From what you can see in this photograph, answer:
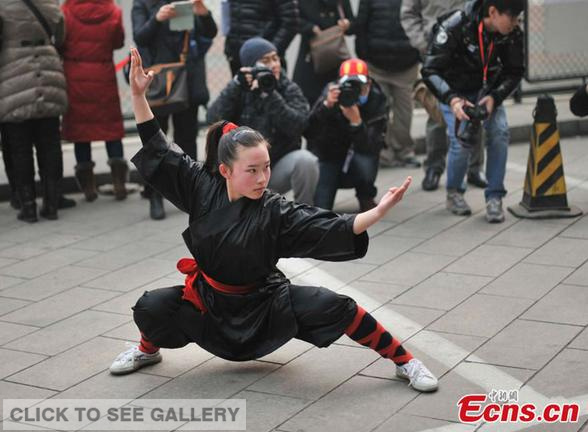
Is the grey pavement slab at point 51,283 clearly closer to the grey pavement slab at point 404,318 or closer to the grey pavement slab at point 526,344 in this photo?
the grey pavement slab at point 404,318

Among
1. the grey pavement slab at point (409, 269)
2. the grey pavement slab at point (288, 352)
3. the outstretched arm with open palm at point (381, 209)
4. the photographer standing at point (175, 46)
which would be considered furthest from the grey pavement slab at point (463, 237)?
the outstretched arm with open palm at point (381, 209)

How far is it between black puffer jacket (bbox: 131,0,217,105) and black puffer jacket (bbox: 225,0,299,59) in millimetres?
516

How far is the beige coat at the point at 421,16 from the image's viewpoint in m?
8.40

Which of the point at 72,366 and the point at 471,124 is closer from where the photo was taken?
the point at 72,366

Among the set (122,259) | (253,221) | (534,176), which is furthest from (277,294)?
(534,176)

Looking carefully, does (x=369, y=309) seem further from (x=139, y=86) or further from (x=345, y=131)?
(x=345, y=131)

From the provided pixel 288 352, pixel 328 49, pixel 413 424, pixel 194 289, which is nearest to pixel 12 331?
pixel 194 289

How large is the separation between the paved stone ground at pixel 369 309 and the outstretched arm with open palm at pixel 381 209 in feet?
2.36

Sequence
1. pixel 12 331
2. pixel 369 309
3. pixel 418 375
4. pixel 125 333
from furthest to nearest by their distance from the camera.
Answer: pixel 369 309 → pixel 12 331 → pixel 125 333 → pixel 418 375

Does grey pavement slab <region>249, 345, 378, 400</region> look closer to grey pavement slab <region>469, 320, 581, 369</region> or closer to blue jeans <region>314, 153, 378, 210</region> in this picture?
grey pavement slab <region>469, 320, 581, 369</region>

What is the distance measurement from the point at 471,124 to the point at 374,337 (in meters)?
3.09

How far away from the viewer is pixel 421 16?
8.54m

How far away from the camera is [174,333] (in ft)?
15.8

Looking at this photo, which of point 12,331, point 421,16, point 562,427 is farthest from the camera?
point 421,16
